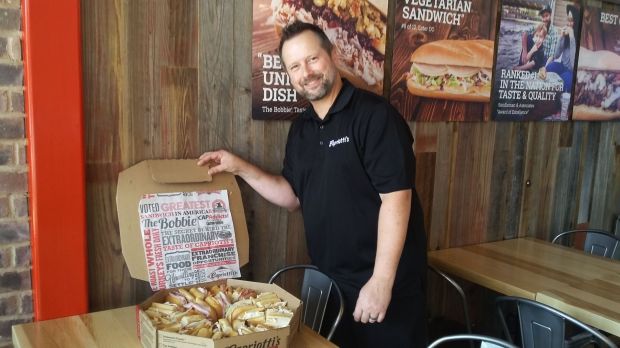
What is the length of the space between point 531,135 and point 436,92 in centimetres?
86

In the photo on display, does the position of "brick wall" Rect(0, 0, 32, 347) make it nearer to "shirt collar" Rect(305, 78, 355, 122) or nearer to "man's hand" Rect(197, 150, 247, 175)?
"man's hand" Rect(197, 150, 247, 175)

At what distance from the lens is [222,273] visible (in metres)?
2.17

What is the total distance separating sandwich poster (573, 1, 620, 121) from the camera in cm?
340

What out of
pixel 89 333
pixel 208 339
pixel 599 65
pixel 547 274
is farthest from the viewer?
pixel 599 65

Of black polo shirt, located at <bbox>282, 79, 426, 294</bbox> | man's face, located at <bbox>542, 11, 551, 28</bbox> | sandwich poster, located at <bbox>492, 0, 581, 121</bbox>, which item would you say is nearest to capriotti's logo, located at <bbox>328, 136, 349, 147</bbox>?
black polo shirt, located at <bbox>282, 79, 426, 294</bbox>

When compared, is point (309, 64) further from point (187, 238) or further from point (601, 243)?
point (601, 243)

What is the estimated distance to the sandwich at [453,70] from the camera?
2.72 metres

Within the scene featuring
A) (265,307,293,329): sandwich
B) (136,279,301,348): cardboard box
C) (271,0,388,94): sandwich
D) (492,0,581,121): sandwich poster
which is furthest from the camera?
(492,0,581,121): sandwich poster

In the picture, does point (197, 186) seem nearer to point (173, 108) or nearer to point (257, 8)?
point (173, 108)

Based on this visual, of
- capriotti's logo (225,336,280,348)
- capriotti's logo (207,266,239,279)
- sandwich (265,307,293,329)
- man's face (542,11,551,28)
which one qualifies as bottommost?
capriotti's logo (207,266,239,279)

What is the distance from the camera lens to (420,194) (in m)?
2.87

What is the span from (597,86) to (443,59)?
136cm

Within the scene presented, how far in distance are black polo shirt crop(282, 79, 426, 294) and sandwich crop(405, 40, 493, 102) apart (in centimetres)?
73

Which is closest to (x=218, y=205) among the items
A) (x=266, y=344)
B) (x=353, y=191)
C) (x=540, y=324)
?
(x=353, y=191)
